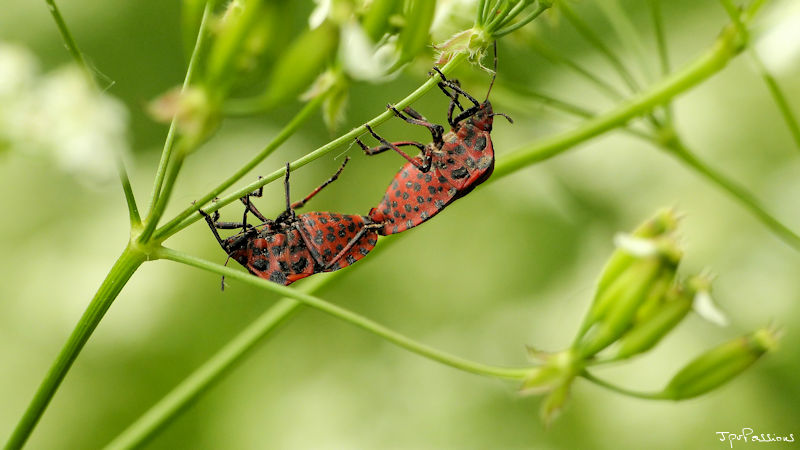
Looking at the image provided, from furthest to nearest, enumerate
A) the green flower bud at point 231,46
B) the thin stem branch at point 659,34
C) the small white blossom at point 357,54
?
the thin stem branch at point 659,34, the small white blossom at point 357,54, the green flower bud at point 231,46

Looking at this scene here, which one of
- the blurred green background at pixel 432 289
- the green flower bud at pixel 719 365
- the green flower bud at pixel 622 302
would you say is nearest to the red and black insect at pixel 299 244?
the green flower bud at pixel 622 302

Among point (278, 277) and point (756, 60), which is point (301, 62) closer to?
point (278, 277)

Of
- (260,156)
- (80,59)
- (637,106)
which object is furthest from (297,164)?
(637,106)

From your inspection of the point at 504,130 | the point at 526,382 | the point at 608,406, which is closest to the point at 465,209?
→ the point at 504,130

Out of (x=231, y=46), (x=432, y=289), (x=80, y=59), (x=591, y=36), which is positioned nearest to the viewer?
(x=231, y=46)

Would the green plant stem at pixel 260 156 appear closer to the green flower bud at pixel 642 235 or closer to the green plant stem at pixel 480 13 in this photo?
the green plant stem at pixel 480 13

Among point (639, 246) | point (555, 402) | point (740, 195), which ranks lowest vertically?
point (555, 402)
